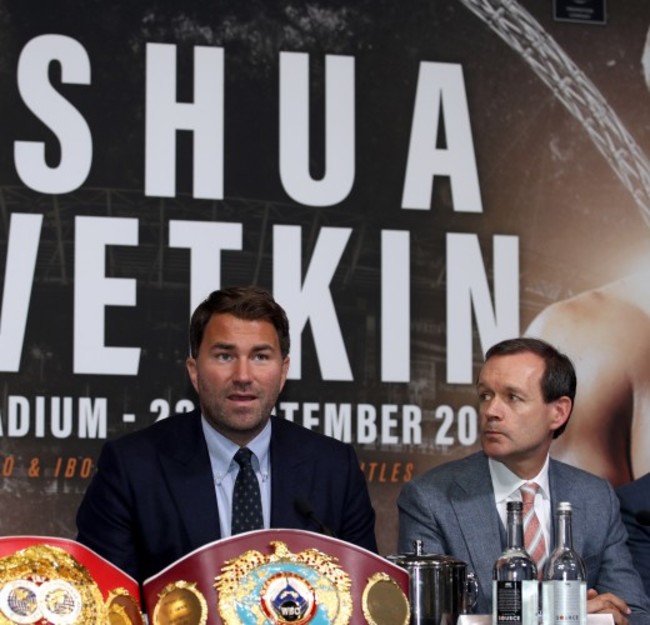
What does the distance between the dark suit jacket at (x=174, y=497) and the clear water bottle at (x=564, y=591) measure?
700 mm

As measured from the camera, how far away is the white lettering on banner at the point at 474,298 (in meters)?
4.68

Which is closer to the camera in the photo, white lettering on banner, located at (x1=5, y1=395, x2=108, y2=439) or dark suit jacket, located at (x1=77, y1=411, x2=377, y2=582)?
dark suit jacket, located at (x1=77, y1=411, x2=377, y2=582)

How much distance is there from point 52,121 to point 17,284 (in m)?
0.59

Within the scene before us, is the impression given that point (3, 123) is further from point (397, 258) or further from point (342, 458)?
point (342, 458)

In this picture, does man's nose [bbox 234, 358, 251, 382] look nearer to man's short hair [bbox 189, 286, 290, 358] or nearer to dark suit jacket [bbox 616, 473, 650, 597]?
man's short hair [bbox 189, 286, 290, 358]

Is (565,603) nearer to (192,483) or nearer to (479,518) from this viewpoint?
(479,518)

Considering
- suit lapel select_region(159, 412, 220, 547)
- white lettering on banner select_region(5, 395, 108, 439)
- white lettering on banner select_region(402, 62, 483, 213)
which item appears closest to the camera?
suit lapel select_region(159, 412, 220, 547)

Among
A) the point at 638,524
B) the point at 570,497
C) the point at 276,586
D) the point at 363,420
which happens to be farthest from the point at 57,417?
the point at 276,586

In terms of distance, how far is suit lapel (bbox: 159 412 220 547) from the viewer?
3135 millimetres

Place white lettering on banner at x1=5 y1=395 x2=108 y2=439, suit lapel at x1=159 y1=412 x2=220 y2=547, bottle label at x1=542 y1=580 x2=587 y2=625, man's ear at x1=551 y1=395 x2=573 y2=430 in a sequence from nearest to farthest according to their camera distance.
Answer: bottle label at x1=542 y1=580 x2=587 y2=625 < suit lapel at x1=159 y1=412 x2=220 y2=547 < man's ear at x1=551 y1=395 x2=573 y2=430 < white lettering on banner at x1=5 y1=395 x2=108 y2=439

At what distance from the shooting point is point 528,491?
11.3 feet

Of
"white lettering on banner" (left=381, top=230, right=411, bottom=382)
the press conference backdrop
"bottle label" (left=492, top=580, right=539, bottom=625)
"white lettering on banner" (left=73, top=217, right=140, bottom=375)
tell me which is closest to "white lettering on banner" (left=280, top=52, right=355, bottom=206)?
the press conference backdrop

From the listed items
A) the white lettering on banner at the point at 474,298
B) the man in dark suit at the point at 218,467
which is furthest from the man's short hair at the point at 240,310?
the white lettering on banner at the point at 474,298

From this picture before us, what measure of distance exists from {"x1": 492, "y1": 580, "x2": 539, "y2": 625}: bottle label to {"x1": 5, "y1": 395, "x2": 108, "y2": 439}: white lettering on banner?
2075 mm
